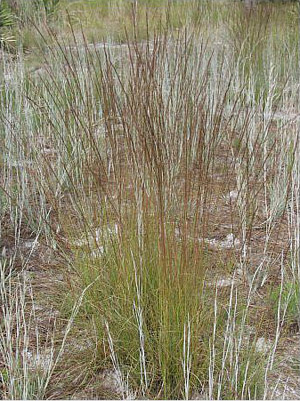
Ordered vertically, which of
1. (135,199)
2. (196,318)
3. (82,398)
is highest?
(135,199)

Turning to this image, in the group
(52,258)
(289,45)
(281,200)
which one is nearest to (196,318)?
(52,258)

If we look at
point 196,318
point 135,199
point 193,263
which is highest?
point 135,199

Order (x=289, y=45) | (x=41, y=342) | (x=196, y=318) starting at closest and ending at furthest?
1. (x=196, y=318)
2. (x=41, y=342)
3. (x=289, y=45)

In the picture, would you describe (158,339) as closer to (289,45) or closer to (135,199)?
(135,199)

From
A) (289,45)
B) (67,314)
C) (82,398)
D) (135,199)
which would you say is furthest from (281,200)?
(289,45)

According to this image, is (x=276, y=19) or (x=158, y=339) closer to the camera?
(x=158, y=339)

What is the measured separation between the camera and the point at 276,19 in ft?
15.6

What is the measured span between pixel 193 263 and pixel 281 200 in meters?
0.91

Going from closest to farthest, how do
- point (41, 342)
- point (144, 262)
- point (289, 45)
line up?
1. point (144, 262)
2. point (41, 342)
3. point (289, 45)

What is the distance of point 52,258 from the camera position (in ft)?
6.53

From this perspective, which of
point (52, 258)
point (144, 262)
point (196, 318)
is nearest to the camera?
point (196, 318)

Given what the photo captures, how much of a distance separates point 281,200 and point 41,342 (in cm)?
110

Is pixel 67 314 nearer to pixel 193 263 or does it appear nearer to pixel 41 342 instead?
pixel 41 342

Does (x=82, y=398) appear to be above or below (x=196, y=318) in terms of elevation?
below
